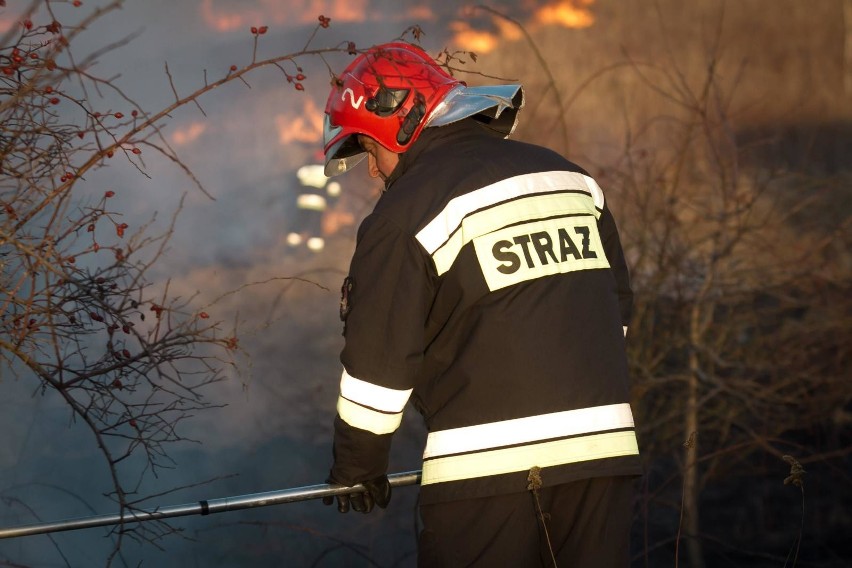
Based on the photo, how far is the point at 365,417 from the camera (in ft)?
10.1

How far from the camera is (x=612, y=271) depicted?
3.41 meters

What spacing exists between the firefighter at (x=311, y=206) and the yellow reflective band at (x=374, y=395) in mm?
3010

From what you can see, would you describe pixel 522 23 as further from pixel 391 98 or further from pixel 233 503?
pixel 233 503

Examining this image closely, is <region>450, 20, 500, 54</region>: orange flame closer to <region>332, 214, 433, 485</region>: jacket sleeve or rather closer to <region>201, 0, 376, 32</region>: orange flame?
<region>201, 0, 376, 32</region>: orange flame

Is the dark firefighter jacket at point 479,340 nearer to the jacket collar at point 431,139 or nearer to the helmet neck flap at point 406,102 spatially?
the jacket collar at point 431,139

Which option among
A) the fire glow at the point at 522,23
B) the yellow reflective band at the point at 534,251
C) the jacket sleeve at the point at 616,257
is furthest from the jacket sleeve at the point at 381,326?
the fire glow at the point at 522,23

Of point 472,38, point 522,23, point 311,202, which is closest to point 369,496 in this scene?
point 311,202

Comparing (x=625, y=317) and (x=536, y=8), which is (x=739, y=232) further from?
(x=625, y=317)

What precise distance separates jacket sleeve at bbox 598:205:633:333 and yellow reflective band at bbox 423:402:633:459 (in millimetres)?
480

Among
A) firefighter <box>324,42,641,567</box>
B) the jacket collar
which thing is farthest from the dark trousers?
the jacket collar

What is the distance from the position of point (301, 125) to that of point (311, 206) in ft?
1.35

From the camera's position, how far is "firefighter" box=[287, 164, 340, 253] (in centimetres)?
600

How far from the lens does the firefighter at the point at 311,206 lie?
600cm

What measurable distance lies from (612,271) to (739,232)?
3126mm
